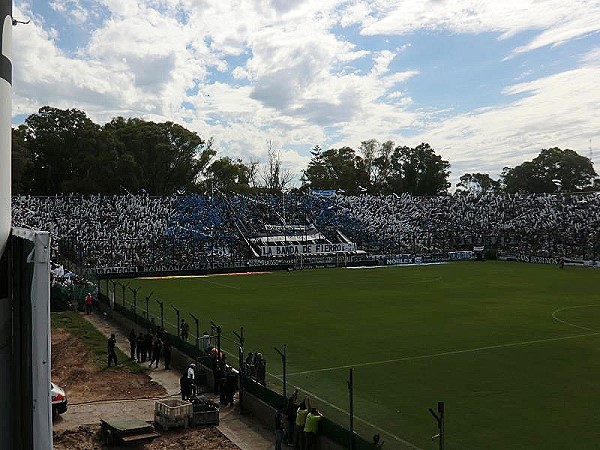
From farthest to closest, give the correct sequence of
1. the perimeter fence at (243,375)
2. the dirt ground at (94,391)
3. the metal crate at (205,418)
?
the metal crate at (205,418)
the dirt ground at (94,391)
the perimeter fence at (243,375)

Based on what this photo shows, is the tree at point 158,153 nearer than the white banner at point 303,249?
No

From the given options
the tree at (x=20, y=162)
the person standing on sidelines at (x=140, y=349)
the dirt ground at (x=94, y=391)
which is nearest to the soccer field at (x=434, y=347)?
the person standing on sidelines at (x=140, y=349)

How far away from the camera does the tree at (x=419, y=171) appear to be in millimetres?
122000

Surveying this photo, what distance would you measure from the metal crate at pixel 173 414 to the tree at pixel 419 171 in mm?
108777

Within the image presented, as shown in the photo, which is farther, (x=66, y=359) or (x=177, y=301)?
(x=177, y=301)

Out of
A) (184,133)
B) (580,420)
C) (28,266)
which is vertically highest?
(184,133)

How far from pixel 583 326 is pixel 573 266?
35.4 metres

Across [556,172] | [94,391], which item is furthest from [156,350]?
[556,172]

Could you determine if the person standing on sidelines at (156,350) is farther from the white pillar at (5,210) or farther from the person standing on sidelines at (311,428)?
the white pillar at (5,210)

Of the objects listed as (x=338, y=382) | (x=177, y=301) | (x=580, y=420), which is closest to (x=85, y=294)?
(x=177, y=301)

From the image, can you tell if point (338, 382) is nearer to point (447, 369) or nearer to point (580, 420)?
point (447, 369)

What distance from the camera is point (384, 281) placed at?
164 ft

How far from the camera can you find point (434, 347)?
82.0ft

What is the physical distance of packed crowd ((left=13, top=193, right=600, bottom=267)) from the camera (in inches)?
2456
